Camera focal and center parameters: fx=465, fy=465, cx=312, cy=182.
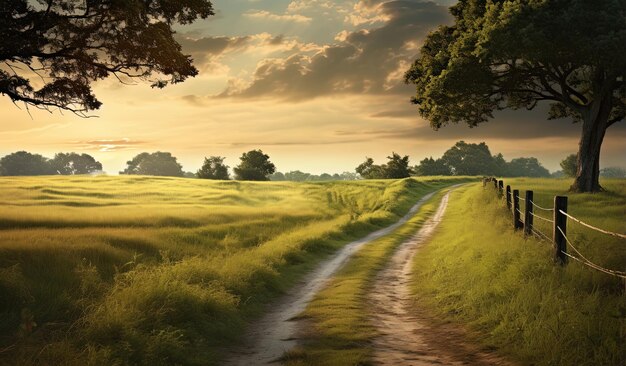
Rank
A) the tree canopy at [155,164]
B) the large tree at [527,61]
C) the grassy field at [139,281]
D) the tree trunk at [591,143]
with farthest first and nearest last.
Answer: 1. the tree canopy at [155,164]
2. the tree trunk at [591,143]
3. the large tree at [527,61]
4. the grassy field at [139,281]

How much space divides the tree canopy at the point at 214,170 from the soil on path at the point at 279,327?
3435 inches

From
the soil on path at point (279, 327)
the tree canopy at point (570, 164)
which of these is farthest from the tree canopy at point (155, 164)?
the soil on path at point (279, 327)

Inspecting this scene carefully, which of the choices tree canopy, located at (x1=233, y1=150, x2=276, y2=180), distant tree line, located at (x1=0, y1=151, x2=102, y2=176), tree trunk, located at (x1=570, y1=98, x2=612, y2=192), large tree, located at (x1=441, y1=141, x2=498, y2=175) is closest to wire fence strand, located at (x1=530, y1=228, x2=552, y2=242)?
tree trunk, located at (x1=570, y1=98, x2=612, y2=192)

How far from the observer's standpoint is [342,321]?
9.76 meters

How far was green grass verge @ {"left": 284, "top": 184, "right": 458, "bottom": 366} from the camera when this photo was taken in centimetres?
765

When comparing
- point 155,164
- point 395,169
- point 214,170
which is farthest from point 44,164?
point 395,169

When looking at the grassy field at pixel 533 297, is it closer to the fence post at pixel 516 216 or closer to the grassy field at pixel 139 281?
the fence post at pixel 516 216

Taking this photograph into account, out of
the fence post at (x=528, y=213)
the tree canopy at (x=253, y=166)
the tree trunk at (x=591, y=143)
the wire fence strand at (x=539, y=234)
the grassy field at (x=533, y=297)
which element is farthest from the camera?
the tree canopy at (x=253, y=166)

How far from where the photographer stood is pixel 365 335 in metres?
8.87

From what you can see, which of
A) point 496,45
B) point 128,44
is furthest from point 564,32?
point 128,44

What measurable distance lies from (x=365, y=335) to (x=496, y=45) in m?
20.2

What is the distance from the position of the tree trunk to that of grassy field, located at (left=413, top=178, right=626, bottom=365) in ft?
61.8

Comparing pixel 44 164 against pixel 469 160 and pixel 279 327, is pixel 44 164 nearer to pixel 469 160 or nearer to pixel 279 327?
pixel 469 160

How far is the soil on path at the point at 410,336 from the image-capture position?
7.59m
